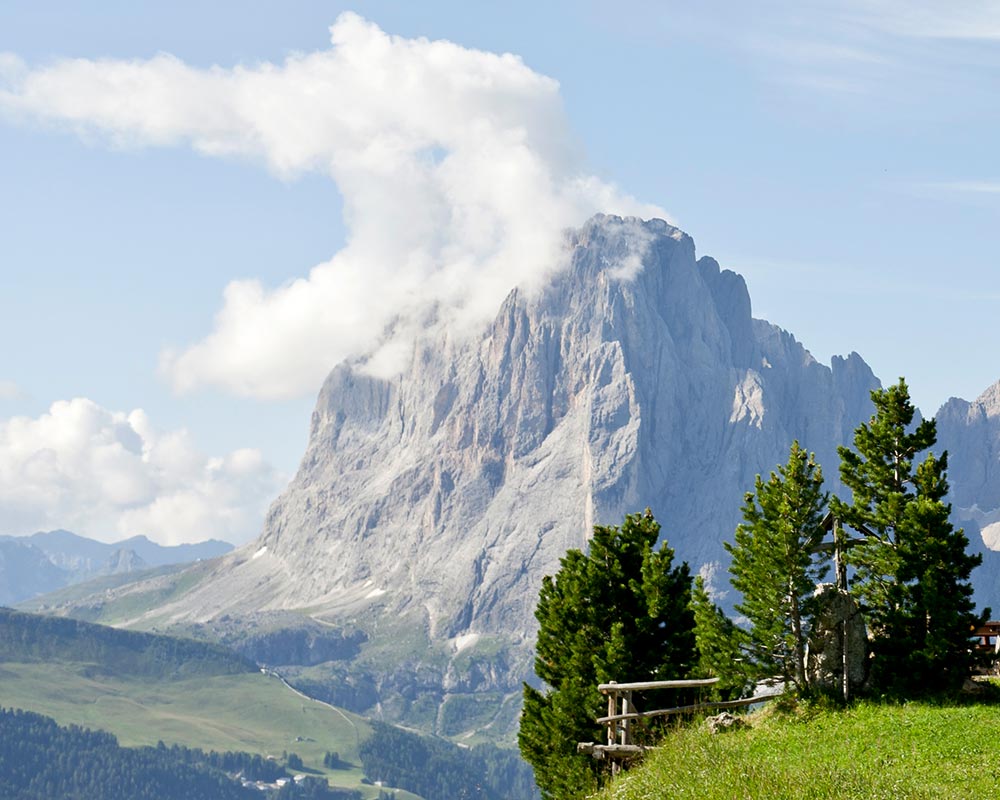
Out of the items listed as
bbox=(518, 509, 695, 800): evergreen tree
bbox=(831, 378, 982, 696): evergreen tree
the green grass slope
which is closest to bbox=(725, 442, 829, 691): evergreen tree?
the green grass slope

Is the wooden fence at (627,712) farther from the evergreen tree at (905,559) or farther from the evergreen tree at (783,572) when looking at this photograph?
the evergreen tree at (905,559)

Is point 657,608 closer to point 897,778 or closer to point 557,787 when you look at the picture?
point 557,787

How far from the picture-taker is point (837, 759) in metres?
39.9

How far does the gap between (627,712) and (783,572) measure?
32.8 ft

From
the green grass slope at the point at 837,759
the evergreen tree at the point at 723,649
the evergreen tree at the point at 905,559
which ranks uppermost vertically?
the evergreen tree at the point at 905,559

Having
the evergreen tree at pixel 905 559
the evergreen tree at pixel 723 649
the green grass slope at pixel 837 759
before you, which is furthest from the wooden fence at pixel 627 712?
the evergreen tree at pixel 905 559

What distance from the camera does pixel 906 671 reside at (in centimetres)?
4812

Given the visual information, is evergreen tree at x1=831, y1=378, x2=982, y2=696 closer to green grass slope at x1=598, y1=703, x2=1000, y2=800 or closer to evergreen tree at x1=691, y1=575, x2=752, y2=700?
green grass slope at x1=598, y1=703, x2=1000, y2=800

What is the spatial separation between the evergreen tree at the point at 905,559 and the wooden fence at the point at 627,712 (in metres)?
5.93

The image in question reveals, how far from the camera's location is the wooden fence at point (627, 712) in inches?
1918

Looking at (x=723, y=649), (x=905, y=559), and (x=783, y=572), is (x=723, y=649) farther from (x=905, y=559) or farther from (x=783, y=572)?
(x=905, y=559)

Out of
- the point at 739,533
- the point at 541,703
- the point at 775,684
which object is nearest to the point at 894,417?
the point at 739,533

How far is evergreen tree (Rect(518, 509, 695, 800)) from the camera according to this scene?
59.6m

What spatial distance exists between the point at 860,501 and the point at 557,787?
74.5 feet
